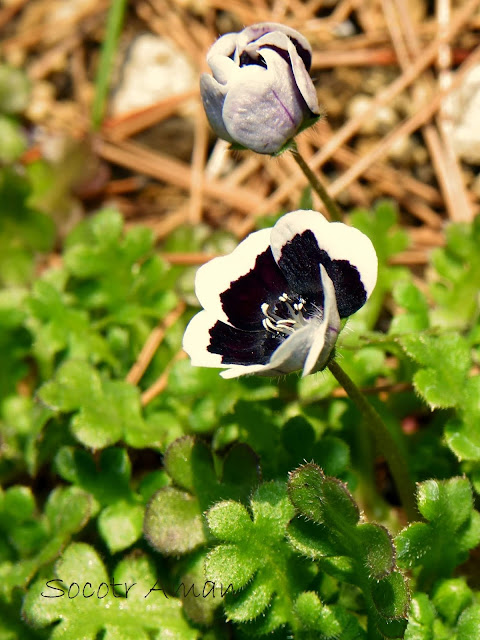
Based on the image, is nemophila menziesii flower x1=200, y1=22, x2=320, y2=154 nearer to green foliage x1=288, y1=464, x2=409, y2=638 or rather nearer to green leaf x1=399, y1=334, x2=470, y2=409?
green leaf x1=399, y1=334, x2=470, y2=409

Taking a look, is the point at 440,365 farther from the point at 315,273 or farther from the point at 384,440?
the point at 315,273

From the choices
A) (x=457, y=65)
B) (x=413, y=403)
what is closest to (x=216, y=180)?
(x=457, y=65)

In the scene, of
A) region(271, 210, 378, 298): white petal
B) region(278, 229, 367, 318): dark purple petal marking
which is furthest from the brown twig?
region(271, 210, 378, 298): white petal

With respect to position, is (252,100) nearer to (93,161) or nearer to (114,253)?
(114,253)

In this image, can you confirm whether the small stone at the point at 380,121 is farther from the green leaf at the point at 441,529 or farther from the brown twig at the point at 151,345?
the green leaf at the point at 441,529

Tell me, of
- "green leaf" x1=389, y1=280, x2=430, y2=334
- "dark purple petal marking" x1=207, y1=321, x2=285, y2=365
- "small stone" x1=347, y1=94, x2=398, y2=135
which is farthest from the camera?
"small stone" x1=347, y1=94, x2=398, y2=135
